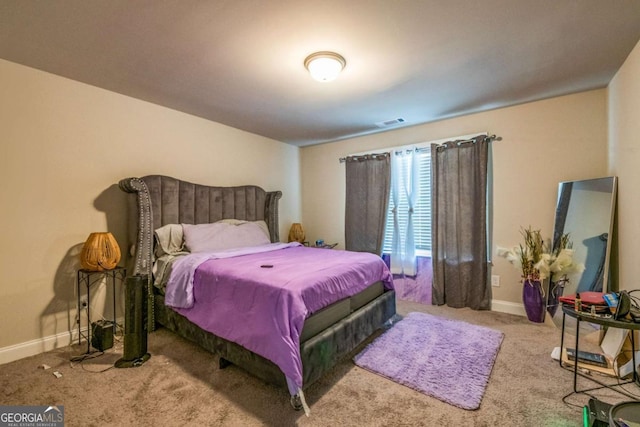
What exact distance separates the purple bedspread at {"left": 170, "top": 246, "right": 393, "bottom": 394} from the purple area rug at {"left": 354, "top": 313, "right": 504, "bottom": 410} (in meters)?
0.56

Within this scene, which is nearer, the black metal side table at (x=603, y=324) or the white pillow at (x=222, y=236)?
the black metal side table at (x=603, y=324)

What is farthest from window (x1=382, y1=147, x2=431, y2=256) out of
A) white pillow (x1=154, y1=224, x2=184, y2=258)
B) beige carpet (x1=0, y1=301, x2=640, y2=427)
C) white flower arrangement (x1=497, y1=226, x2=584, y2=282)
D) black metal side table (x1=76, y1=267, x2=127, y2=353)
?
black metal side table (x1=76, y1=267, x2=127, y2=353)

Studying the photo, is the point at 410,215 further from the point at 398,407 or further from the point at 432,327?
the point at 398,407

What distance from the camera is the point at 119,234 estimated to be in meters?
2.80

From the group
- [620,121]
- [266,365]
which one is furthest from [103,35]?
[620,121]

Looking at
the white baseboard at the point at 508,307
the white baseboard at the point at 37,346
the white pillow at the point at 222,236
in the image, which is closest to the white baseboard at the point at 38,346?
the white baseboard at the point at 37,346

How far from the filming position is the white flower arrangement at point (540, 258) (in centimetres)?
266

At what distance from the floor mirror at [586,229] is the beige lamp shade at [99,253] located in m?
4.25

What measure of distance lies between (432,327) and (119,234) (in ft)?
10.9

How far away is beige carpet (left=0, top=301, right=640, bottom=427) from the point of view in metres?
1.56

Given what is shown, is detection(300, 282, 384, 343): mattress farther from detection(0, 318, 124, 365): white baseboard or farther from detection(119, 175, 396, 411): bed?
detection(0, 318, 124, 365): white baseboard

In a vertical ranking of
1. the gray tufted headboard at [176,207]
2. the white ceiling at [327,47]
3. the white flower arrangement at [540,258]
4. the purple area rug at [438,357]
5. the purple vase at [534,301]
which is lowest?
the purple area rug at [438,357]

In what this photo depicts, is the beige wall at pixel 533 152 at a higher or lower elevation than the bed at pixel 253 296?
higher
